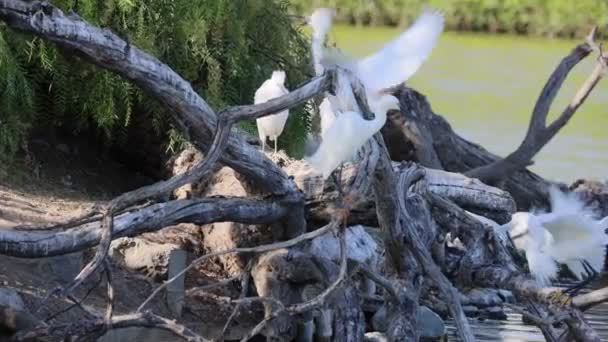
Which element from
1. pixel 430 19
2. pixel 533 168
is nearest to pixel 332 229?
pixel 430 19

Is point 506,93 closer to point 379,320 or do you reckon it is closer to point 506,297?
point 506,297

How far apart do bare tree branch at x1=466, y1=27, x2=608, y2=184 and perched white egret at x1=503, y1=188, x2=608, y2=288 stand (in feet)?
14.0

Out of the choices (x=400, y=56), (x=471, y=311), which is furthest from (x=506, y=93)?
(x=400, y=56)

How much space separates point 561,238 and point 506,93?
12.5 metres

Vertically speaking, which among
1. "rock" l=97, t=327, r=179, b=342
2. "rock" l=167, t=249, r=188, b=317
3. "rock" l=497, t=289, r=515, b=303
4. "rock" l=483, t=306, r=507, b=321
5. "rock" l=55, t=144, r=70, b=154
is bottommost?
Answer: "rock" l=483, t=306, r=507, b=321

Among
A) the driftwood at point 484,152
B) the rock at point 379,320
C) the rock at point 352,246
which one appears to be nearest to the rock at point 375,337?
the rock at point 379,320

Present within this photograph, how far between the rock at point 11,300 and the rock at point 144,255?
1.32 metres

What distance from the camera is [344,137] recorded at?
721 centimetres

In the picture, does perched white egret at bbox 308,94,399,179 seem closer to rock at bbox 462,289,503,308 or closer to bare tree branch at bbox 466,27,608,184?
rock at bbox 462,289,503,308

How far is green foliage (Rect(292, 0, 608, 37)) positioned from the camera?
2705 centimetres

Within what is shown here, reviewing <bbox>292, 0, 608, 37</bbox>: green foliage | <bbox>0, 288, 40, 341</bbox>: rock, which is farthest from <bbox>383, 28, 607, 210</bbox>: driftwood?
<bbox>292, 0, 608, 37</bbox>: green foliage

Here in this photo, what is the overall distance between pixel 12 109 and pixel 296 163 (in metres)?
2.23

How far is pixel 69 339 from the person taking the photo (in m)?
6.83

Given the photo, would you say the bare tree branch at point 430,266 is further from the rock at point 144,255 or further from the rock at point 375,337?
the rock at point 144,255
